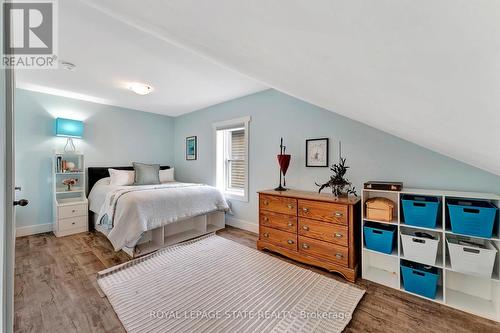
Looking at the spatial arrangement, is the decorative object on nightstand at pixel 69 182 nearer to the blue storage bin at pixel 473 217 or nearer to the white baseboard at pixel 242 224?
the white baseboard at pixel 242 224

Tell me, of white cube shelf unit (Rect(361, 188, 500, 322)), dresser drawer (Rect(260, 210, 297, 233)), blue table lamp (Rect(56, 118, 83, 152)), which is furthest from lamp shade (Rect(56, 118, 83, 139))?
white cube shelf unit (Rect(361, 188, 500, 322))

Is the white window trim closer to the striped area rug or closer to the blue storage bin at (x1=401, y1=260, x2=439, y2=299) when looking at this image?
the striped area rug

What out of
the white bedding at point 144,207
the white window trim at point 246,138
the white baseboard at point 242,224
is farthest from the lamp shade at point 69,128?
the white baseboard at point 242,224

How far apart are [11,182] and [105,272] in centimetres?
170

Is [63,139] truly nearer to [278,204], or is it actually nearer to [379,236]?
[278,204]

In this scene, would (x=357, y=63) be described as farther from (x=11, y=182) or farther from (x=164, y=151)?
(x=164, y=151)

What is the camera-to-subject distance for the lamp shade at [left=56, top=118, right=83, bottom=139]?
3.39 metres

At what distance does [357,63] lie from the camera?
0.67 meters

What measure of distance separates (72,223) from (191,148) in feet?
7.99

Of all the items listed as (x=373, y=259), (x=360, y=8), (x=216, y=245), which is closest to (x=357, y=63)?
(x=360, y=8)

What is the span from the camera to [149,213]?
2605 millimetres

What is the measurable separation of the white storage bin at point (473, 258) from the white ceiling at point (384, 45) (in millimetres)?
1081

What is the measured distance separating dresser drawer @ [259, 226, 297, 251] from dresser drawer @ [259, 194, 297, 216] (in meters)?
0.27

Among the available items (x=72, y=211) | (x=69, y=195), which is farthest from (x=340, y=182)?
(x=69, y=195)
